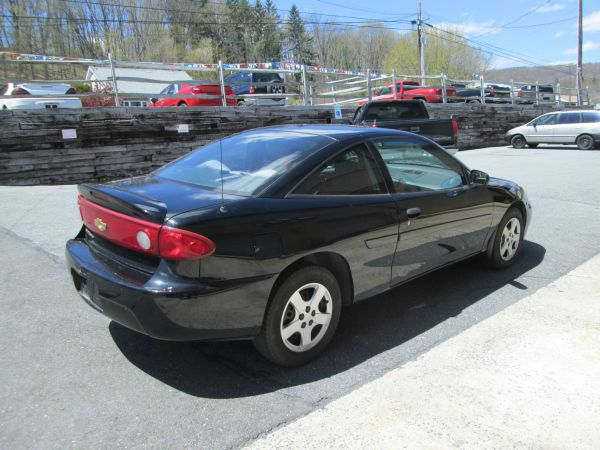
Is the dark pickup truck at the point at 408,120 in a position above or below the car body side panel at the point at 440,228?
above

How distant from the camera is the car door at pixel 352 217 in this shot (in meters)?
3.00

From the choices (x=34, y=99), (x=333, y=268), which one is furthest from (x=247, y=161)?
(x=34, y=99)

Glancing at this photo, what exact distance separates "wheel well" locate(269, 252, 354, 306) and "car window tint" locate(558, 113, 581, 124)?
62.3ft

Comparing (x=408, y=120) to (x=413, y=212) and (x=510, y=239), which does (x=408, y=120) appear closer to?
(x=510, y=239)

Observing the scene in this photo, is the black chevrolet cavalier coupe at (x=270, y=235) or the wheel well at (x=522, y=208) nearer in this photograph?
the black chevrolet cavalier coupe at (x=270, y=235)

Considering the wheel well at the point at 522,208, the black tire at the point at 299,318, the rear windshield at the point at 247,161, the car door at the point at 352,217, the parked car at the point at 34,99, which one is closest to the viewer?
the black tire at the point at 299,318

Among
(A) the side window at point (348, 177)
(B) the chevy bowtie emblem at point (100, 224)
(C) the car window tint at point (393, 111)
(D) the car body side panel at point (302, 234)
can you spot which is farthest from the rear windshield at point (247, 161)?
(C) the car window tint at point (393, 111)

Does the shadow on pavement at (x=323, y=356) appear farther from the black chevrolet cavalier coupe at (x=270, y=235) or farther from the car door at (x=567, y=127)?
the car door at (x=567, y=127)

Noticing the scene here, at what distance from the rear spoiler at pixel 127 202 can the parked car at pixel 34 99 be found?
8.65 meters

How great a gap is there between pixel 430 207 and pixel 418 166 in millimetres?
485

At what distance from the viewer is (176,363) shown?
313cm

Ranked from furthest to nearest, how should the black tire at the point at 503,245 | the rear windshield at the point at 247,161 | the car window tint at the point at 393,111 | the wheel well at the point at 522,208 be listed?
the car window tint at the point at 393,111 < the wheel well at the point at 522,208 < the black tire at the point at 503,245 < the rear windshield at the point at 247,161

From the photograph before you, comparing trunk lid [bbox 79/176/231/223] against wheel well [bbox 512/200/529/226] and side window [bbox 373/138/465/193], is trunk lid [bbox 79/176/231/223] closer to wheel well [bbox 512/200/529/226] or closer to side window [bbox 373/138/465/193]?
side window [bbox 373/138/465/193]

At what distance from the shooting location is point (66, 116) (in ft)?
32.9
